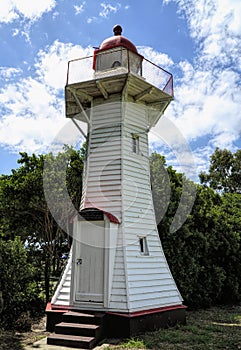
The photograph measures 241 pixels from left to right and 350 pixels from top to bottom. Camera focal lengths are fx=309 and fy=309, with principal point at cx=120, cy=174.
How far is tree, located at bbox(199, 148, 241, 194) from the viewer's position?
31.4 m

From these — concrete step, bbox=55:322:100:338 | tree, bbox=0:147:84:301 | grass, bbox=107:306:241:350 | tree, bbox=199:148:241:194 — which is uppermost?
tree, bbox=199:148:241:194

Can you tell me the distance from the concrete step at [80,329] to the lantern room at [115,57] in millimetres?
6716

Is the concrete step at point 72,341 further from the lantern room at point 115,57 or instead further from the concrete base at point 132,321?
the lantern room at point 115,57

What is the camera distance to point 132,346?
6270 mm

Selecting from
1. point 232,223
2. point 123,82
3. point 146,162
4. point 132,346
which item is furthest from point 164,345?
point 232,223

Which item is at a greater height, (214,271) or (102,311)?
(214,271)

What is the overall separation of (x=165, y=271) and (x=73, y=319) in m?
2.87

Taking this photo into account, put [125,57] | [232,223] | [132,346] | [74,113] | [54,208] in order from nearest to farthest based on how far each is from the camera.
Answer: [132,346], [125,57], [74,113], [54,208], [232,223]

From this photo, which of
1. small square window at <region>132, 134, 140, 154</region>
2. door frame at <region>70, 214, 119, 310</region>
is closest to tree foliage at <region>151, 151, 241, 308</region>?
small square window at <region>132, 134, 140, 154</region>

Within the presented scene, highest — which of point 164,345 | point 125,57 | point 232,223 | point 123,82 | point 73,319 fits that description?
point 125,57

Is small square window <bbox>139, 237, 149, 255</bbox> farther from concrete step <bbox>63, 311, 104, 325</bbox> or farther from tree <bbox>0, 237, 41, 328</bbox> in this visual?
tree <bbox>0, 237, 41, 328</bbox>

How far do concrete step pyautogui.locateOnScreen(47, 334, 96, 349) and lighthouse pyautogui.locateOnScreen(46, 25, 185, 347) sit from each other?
0.24 feet

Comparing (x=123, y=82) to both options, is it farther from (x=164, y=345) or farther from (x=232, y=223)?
(x=232, y=223)

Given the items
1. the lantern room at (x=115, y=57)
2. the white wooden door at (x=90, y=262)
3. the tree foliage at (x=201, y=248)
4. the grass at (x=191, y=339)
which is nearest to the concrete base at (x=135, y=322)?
the grass at (x=191, y=339)
